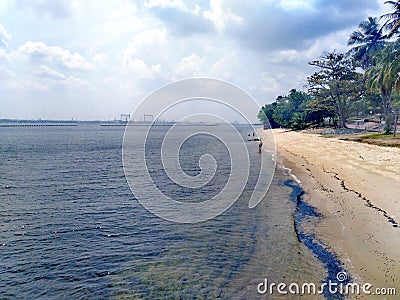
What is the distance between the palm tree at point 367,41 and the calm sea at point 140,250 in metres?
57.7

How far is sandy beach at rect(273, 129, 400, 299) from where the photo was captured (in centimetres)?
942

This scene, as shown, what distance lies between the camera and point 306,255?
35.1ft

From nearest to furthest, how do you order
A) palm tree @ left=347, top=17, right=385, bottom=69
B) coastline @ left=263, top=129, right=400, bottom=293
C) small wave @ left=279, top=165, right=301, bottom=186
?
coastline @ left=263, top=129, right=400, bottom=293 → small wave @ left=279, top=165, right=301, bottom=186 → palm tree @ left=347, top=17, right=385, bottom=69

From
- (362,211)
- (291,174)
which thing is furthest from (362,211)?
(291,174)

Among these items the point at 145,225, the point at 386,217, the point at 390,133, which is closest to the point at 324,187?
the point at 386,217

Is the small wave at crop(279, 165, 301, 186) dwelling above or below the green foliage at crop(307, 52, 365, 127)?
below

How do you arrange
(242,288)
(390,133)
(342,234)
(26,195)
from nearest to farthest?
(242,288) → (342,234) → (26,195) → (390,133)

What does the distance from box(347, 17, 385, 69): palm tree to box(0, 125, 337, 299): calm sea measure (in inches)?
2273

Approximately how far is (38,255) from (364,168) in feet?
72.2

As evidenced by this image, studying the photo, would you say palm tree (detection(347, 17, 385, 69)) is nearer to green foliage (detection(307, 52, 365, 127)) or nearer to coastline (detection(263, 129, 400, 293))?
green foliage (detection(307, 52, 365, 127))

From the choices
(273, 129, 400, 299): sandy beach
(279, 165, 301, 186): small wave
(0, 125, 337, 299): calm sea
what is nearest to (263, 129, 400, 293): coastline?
(273, 129, 400, 299): sandy beach

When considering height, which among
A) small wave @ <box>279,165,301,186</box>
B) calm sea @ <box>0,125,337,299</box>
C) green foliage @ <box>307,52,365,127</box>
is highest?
green foliage @ <box>307,52,365,127</box>

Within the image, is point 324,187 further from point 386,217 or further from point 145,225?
point 145,225

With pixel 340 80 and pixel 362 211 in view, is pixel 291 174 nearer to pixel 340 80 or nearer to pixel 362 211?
pixel 362 211
